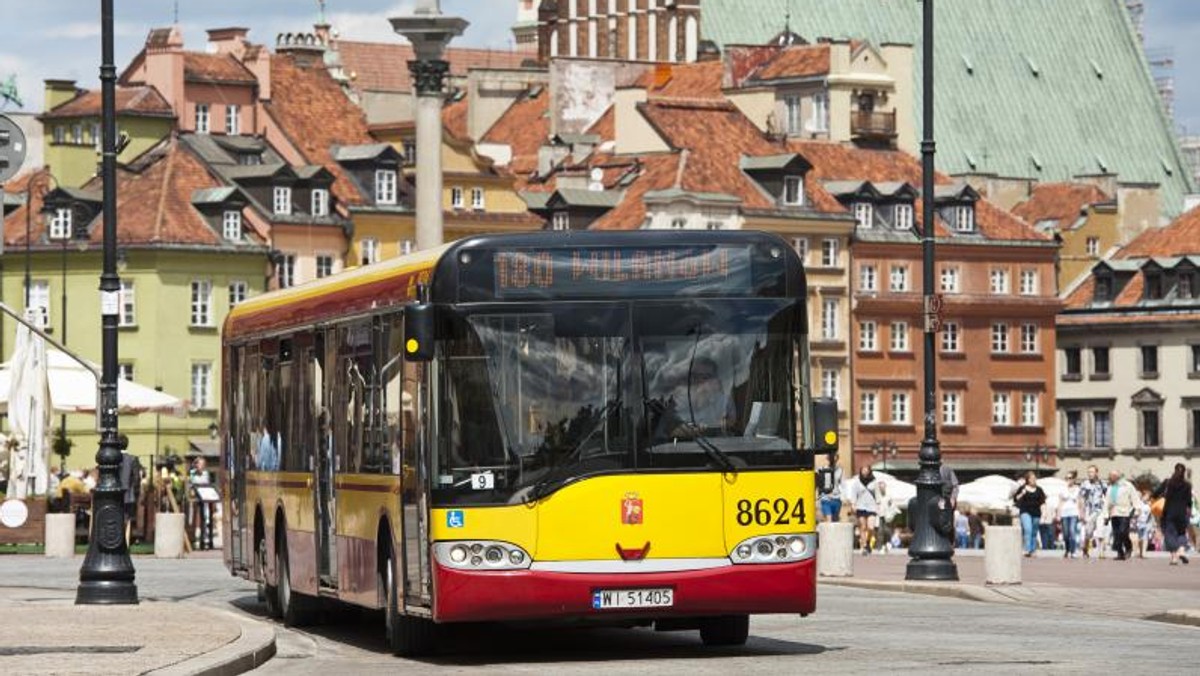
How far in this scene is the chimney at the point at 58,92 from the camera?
113188 millimetres

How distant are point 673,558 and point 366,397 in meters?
3.59

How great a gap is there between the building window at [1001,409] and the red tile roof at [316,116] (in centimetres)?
2324

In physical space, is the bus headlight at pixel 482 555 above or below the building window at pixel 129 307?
below

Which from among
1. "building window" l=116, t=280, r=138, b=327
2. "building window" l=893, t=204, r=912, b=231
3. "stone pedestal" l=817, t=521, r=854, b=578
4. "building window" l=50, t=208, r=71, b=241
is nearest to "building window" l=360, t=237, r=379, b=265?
"building window" l=116, t=280, r=138, b=327

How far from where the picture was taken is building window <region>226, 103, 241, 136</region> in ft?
373

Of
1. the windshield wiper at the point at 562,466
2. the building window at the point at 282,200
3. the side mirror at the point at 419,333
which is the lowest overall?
the windshield wiper at the point at 562,466

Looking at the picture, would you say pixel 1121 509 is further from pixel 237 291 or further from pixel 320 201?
pixel 320 201

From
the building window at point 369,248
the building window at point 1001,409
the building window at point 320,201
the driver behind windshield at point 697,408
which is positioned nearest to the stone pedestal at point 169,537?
the driver behind windshield at point 697,408

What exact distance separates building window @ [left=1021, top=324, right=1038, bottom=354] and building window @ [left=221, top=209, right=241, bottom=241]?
3066 centimetres

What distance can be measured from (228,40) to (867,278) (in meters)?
24.4

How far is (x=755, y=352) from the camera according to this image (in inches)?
964

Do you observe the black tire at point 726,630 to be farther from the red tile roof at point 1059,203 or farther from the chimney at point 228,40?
the red tile roof at point 1059,203

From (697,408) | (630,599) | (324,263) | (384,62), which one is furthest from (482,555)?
(384,62)

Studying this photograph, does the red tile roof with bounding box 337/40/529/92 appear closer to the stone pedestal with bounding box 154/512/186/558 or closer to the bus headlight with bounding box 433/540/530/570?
the stone pedestal with bounding box 154/512/186/558
